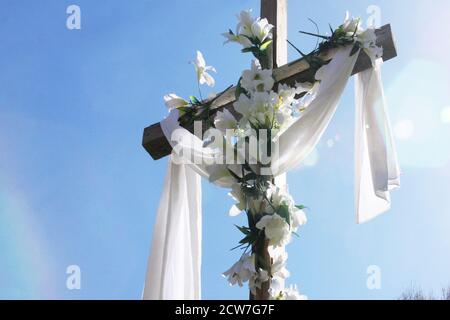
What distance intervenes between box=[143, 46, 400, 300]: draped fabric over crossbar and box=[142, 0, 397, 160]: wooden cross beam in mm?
73

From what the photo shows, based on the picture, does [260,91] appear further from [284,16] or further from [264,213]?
[284,16]

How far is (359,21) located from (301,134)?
0.58 m

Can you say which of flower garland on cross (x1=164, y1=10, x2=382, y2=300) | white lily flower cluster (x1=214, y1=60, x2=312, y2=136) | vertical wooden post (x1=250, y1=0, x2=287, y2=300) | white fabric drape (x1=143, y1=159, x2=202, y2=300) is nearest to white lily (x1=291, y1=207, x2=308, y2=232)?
flower garland on cross (x1=164, y1=10, x2=382, y2=300)

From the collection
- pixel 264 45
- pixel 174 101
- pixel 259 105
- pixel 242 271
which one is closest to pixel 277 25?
pixel 264 45

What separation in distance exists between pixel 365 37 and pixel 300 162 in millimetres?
594

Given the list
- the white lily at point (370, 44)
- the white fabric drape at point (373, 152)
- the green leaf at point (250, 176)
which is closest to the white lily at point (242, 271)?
the green leaf at point (250, 176)

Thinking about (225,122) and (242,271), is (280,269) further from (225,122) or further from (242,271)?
(225,122)

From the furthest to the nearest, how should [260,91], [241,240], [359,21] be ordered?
[359,21], [260,91], [241,240]

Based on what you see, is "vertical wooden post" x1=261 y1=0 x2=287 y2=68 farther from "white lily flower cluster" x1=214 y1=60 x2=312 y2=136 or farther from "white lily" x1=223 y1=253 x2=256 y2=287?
"white lily" x1=223 y1=253 x2=256 y2=287

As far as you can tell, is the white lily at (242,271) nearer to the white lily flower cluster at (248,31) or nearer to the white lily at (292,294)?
the white lily at (292,294)

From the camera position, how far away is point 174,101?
133 inches

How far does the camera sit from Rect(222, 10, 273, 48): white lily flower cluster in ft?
9.74
